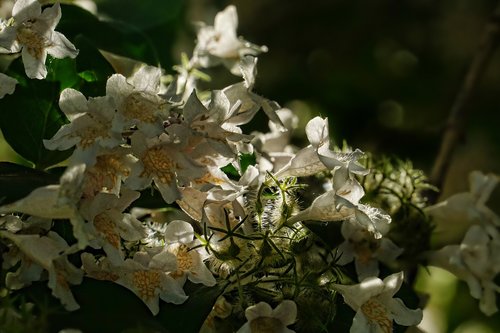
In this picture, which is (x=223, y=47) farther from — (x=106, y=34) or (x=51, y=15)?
(x=51, y=15)

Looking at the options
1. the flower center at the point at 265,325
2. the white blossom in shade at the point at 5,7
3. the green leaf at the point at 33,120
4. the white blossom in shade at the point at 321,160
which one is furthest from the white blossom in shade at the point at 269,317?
the white blossom in shade at the point at 5,7

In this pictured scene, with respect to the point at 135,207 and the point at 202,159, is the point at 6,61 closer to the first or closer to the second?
the point at 135,207

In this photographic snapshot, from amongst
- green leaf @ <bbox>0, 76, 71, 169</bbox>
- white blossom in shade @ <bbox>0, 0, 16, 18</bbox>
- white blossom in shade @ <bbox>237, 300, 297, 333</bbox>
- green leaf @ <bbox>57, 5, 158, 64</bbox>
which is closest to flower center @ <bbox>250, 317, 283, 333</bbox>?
white blossom in shade @ <bbox>237, 300, 297, 333</bbox>

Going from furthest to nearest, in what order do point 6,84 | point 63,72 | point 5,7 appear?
1. point 5,7
2. point 63,72
3. point 6,84

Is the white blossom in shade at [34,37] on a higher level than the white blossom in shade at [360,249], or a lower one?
higher

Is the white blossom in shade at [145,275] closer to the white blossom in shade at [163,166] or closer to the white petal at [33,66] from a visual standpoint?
the white blossom in shade at [163,166]

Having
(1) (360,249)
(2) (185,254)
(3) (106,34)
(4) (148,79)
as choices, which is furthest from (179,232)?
(3) (106,34)

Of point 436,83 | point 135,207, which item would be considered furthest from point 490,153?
point 135,207

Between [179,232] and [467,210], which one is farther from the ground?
[179,232]

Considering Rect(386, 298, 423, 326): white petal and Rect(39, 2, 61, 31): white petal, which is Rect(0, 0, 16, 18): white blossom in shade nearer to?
Rect(39, 2, 61, 31): white petal
